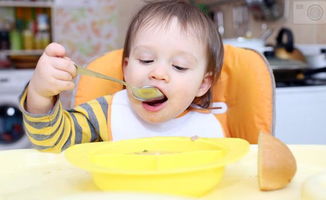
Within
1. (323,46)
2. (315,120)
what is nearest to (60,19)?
(323,46)

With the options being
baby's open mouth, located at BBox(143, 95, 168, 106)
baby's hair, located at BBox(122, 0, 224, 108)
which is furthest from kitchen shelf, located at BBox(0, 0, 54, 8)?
baby's open mouth, located at BBox(143, 95, 168, 106)

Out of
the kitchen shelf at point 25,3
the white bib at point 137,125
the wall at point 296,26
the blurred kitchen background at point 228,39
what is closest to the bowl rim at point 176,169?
the white bib at point 137,125

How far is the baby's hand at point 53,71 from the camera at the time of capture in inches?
28.3

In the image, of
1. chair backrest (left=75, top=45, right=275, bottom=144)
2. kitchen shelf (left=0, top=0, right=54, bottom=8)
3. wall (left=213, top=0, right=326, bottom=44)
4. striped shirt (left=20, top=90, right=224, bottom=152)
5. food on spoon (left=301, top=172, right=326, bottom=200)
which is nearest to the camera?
food on spoon (left=301, top=172, right=326, bottom=200)

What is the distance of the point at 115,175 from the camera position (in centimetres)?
53

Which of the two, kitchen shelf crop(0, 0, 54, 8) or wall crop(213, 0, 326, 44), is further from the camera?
kitchen shelf crop(0, 0, 54, 8)

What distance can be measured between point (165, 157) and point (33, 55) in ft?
11.3

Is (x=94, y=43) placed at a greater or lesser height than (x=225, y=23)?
lesser

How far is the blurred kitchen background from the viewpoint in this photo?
186 centimetres

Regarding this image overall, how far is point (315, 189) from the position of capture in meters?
0.48

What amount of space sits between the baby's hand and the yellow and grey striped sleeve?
0.06m

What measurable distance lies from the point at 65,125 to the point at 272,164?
47 cm

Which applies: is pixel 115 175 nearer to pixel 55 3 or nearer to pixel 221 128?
pixel 221 128

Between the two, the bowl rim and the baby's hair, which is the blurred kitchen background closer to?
the baby's hair
